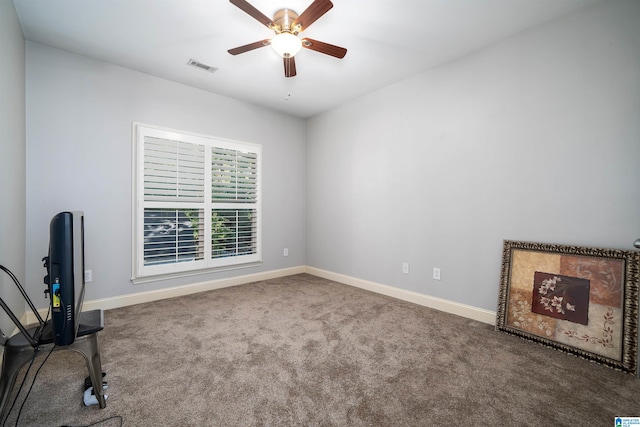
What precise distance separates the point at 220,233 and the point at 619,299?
3984mm

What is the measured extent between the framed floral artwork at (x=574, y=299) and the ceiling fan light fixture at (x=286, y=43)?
249 centimetres

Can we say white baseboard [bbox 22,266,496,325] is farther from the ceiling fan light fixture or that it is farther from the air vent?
the ceiling fan light fixture

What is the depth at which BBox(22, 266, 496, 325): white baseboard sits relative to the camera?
2793mm

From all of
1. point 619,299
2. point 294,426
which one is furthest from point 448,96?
point 294,426

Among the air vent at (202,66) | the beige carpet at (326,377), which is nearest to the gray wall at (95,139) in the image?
the air vent at (202,66)

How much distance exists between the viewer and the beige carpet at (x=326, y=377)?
4.93 ft

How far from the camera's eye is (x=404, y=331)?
2.55m

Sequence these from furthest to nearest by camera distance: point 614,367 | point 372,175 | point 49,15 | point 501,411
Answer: point 372,175
point 49,15
point 614,367
point 501,411

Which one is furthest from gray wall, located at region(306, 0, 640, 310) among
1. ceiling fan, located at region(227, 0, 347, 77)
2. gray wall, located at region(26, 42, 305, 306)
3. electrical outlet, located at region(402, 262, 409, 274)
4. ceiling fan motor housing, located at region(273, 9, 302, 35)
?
gray wall, located at region(26, 42, 305, 306)

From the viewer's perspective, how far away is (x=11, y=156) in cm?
219

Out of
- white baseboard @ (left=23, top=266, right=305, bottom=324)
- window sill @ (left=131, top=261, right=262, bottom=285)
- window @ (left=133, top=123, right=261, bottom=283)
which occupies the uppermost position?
window @ (left=133, top=123, right=261, bottom=283)

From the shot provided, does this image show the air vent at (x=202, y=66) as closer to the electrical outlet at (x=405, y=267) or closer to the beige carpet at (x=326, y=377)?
the beige carpet at (x=326, y=377)

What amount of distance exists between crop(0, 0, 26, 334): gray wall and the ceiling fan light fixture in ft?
6.01

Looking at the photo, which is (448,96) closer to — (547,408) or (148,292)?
(547,408)
